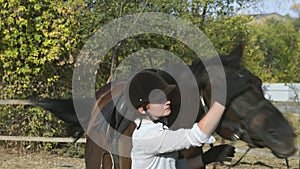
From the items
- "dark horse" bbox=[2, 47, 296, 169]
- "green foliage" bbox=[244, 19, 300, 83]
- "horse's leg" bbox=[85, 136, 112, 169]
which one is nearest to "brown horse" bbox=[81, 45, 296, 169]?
"dark horse" bbox=[2, 47, 296, 169]

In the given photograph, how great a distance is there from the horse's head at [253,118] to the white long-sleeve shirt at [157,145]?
0.52m

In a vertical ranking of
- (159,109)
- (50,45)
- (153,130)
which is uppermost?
(159,109)

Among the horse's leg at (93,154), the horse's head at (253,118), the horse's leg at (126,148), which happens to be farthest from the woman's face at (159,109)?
the horse's leg at (93,154)

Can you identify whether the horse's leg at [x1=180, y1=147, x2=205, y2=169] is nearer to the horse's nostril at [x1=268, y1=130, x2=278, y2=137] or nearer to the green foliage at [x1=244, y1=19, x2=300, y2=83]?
the horse's nostril at [x1=268, y1=130, x2=278, y2=137]

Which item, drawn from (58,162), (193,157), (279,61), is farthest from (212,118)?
(279,61)

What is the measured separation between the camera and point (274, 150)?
305 cm

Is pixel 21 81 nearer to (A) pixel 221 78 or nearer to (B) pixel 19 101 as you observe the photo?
(B) pixel 19 101

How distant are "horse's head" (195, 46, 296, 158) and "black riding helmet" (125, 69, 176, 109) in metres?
0.61

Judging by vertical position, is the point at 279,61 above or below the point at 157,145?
below

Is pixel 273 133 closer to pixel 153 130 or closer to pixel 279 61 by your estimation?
pixel 153 130

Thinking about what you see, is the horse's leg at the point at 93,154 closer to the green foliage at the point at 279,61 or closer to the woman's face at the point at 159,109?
the woman's face at the point at 159,109

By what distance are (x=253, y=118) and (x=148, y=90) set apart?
2.56 ft

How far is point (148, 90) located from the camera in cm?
287

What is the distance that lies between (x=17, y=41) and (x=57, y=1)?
44.7 inches
